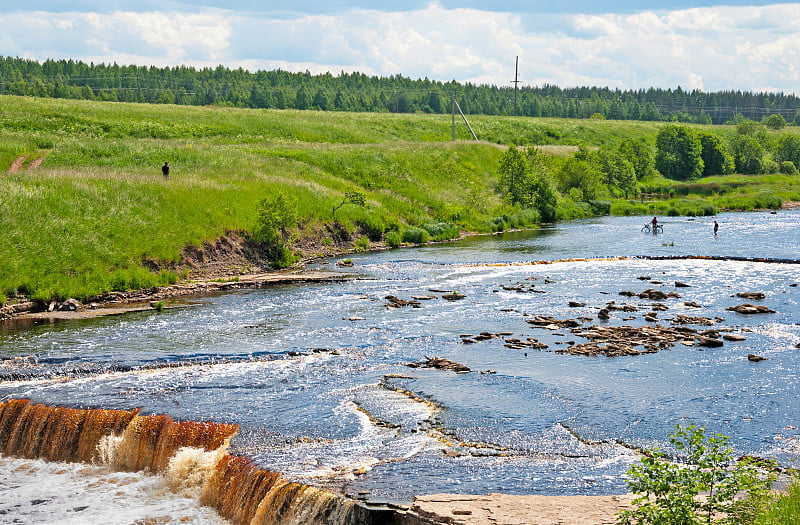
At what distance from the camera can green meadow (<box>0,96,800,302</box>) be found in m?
42.9

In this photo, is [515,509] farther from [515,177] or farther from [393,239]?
[515,177]

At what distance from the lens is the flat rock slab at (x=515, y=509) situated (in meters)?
16.0

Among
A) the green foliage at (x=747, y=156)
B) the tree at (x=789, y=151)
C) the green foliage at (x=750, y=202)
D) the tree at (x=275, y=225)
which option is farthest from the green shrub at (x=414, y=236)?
the tree at (x=789, y=151)

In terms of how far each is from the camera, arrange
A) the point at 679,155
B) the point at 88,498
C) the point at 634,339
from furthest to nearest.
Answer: the point at 679,155
the point at 634,339
the point at 88,498

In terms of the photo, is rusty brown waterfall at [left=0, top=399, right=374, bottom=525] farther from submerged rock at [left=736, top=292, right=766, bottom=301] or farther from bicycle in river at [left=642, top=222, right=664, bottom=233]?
bicycle in river at [left=642, top=222, right=664, bottom=233]

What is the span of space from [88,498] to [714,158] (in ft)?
396

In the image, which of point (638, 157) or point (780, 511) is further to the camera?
point (638, 157)

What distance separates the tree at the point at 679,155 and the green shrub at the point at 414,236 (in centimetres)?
6900

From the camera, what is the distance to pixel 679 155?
4774 inches

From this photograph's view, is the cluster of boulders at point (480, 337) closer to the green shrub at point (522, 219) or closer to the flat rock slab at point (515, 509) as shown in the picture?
the flat rock slab at point (515, 509)

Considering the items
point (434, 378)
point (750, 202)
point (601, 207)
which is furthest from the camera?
point (750, 202)

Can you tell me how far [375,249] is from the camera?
59750 mm

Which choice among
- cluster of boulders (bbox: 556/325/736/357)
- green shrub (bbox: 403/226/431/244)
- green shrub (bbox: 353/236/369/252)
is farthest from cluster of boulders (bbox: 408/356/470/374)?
green shrub (bbox: 403/226/431/244)

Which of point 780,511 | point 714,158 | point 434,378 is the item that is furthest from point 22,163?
point 714,158
